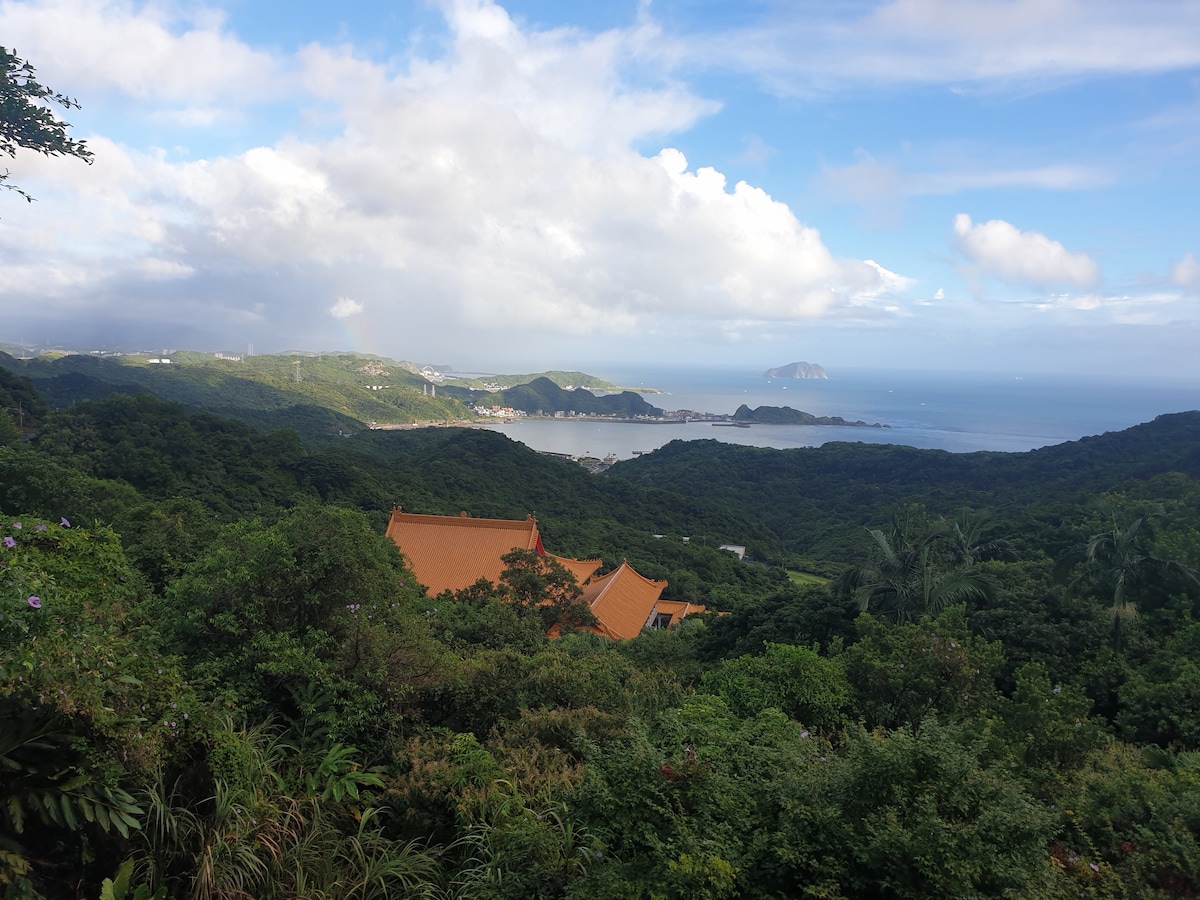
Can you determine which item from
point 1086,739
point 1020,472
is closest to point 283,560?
point 1086,739

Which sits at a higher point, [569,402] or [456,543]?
[569,402]

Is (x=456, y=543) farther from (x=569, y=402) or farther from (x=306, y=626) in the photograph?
(x=569, y=402)

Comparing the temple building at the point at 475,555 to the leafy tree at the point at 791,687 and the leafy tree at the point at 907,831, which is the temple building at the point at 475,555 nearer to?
the leafy tree at the point at 791,687

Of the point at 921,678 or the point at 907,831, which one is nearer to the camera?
the point at 907,831

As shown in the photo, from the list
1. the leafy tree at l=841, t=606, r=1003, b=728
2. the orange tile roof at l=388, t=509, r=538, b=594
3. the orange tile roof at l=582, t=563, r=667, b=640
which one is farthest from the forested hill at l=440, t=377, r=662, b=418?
the leafy tree at l=841, t=606, r=1003, b=728

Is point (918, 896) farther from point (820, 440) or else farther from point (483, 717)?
point (820, 440)

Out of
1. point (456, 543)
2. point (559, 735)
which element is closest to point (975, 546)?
point (456, 543)

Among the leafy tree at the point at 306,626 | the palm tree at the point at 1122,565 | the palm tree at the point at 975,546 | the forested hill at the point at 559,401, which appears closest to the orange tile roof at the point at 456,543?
the palm tree at the point at 975,546

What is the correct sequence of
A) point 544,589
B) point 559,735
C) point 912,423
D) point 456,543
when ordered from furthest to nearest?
point 912,423, point 456,543, point 544,589, point 559,735
